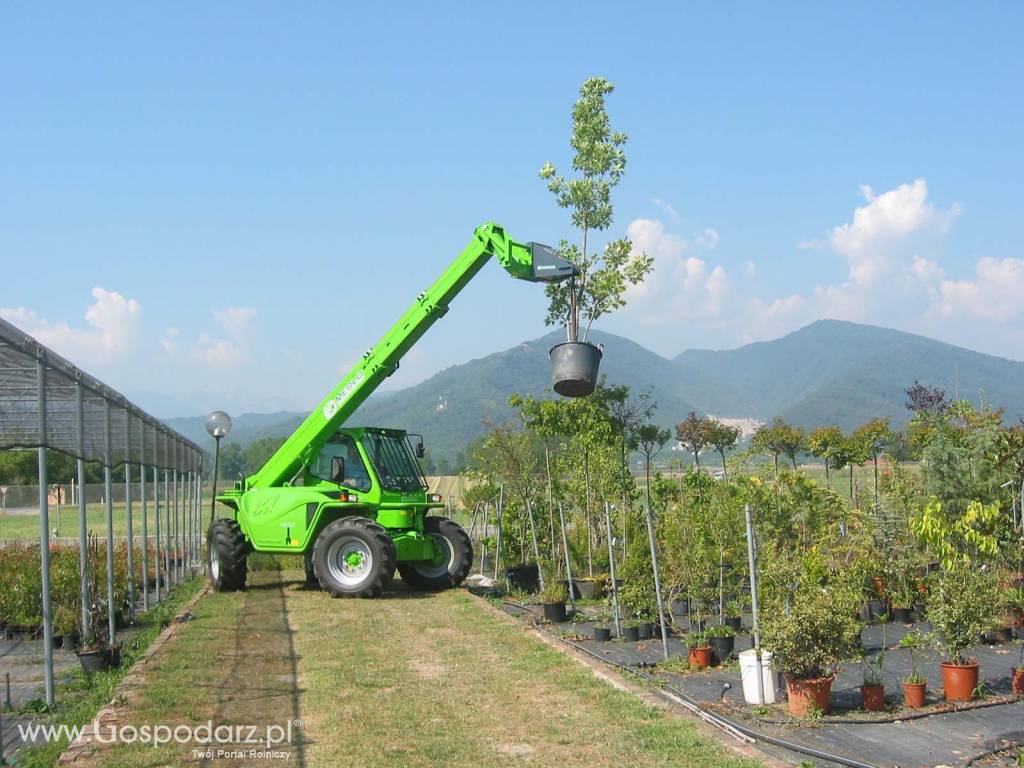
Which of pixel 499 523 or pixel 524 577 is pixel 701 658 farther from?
pixel 499 523

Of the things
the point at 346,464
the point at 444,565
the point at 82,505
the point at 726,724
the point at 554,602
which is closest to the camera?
the point at 726,724

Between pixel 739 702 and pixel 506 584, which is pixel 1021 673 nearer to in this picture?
pixel 739 702

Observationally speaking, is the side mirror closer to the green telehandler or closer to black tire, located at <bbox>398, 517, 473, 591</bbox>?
the green telehandler

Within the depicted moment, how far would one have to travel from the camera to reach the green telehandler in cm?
1509

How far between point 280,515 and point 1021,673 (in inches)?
432

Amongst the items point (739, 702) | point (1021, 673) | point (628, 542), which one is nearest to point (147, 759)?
point (739, 702)

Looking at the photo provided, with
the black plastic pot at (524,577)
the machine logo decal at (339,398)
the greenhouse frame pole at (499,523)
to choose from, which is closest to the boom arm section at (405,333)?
the machine logo decal at (339,398)

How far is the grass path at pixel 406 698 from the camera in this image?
22.2ft

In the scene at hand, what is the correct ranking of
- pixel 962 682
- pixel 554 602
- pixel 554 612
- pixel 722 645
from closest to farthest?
pixel 962 682 < pixel 722 645 < pixel 554 612 < pixel 554 602

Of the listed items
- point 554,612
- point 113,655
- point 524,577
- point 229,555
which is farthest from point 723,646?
point 229,555

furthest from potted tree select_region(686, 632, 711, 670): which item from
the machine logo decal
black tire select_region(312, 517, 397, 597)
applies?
the machine logo decal

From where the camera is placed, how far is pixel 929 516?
10.2m

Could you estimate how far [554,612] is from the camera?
12891mm

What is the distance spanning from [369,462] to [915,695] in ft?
31.9
